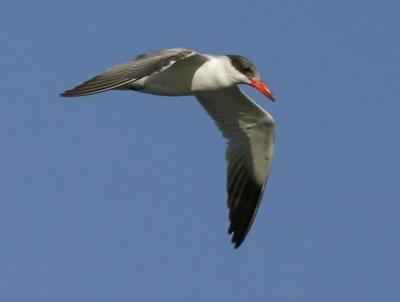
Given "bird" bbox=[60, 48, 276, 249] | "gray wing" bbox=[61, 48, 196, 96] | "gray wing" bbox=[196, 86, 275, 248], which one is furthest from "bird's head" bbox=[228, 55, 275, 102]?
"gray wing" bbox=[196, 86, 275, 248]

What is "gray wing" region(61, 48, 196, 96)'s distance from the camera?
54.3ft

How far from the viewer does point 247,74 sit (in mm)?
19344

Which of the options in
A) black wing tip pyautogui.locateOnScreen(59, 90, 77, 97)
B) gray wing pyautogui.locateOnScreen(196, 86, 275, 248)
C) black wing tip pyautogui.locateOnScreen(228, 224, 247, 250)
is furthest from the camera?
black wing tip pyautogui.locateOnScreen(228, 224, 247, 250)

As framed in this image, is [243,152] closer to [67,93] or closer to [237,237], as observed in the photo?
[237,237]

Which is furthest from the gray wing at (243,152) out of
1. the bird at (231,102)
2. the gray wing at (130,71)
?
the gray wing at (130,71)

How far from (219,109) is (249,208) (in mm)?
2049

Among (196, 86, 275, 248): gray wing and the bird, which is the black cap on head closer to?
the bird

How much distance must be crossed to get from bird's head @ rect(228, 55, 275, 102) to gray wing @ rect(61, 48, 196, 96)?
1109 millimetres

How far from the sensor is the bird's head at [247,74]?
1930 cm

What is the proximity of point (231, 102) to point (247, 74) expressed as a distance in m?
1.92

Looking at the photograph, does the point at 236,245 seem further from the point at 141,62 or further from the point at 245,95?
the point at 141,62

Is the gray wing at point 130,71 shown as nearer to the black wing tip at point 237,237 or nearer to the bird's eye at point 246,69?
the bird's eye at point 246,69

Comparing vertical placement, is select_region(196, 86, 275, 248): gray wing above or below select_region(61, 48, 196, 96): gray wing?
below

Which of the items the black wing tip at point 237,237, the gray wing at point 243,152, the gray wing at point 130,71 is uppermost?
the gray wing at point 130,71
